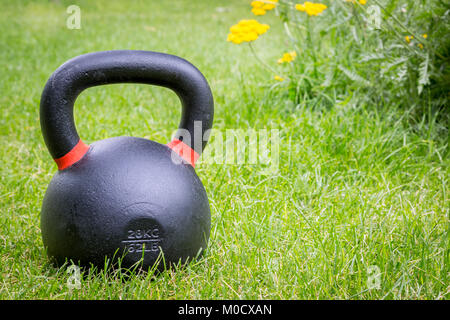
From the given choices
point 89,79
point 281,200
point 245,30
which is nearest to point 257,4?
point 245,30

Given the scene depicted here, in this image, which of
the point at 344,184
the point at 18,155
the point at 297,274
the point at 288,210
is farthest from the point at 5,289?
the point at 344,184

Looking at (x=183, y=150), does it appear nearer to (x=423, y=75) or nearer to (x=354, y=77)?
(x=423, y=75)

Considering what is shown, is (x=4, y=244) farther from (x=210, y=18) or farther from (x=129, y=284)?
(x=210, y=18)

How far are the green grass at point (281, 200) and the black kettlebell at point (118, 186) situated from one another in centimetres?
13

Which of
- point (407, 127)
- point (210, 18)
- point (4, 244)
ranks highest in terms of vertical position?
point (210, 18)

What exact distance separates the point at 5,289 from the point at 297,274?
109 cm

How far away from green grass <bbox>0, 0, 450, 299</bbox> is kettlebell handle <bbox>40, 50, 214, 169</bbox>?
516 mm

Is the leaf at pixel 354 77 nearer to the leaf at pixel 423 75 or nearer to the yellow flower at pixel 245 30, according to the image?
the leaf at pixel 423 75

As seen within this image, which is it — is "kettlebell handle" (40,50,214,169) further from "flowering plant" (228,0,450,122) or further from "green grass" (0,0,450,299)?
"flowering plant" (228,0,450,122)

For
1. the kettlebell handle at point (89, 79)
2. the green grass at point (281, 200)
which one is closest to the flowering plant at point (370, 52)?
the green grass at point (281, 200)

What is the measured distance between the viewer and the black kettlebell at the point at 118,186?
5.55 ft

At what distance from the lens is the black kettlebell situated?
1.69 metres

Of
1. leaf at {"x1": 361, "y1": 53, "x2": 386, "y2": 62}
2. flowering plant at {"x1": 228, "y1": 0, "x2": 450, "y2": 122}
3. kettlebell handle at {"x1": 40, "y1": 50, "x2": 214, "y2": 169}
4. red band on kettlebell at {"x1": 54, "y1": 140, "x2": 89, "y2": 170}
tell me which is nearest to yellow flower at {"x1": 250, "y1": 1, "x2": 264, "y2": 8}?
flowering plant at {"x1": 228, "y1": 0, "x2": 450, "y2": 122}

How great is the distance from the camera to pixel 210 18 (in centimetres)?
905
